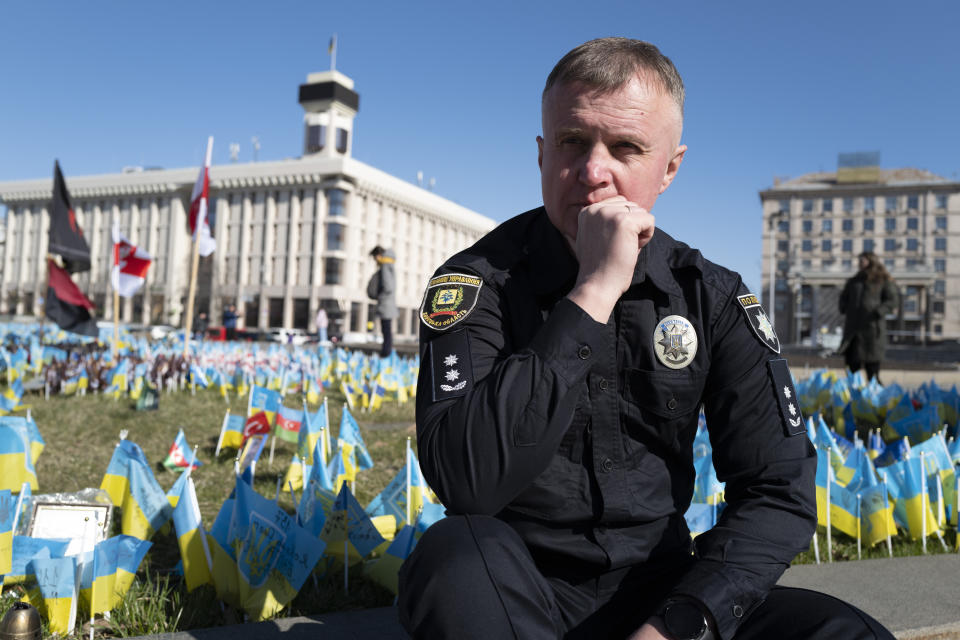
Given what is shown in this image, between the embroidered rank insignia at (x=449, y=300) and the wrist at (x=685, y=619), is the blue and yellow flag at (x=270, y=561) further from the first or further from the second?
the wrist at (x=685, y=619)

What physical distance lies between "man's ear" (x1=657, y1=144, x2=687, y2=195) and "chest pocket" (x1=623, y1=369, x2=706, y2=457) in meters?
0.35

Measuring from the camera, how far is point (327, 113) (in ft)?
235

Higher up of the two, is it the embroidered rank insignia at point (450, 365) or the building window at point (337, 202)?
the building window at point (337, 202)

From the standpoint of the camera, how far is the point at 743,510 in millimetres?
1284

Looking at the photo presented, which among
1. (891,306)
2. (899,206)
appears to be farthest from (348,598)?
(899,206)

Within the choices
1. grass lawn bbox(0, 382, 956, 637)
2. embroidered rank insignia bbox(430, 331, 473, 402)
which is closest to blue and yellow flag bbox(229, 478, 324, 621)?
grass lawn bbox(0, 382, 956, 637)

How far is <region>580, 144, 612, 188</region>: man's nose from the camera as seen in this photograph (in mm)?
1263

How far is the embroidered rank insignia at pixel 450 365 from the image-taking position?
121cm

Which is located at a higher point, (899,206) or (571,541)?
(899,206)

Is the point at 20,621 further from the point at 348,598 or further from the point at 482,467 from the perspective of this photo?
the point at 482,467

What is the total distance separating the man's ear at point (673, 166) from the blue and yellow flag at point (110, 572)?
59.6 inches

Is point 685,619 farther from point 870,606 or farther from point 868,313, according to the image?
point 868,313

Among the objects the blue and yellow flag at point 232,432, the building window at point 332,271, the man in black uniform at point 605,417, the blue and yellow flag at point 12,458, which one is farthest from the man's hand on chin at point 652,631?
the building window at point 332,271

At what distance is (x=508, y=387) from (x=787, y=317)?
241 feet
